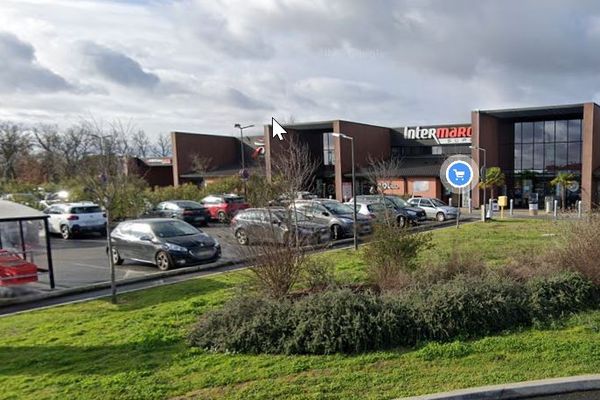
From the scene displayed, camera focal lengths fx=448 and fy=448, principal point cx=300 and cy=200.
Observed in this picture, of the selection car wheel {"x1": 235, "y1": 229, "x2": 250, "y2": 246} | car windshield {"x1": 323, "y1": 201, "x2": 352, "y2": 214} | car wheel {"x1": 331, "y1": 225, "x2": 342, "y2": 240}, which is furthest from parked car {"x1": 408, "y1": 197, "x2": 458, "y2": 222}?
car wheel {"x1": 235, "y1": 229, "x2": 250, "y2": 246}

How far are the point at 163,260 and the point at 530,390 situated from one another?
32.2 ft

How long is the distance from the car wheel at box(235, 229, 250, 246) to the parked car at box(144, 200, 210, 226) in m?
17.1

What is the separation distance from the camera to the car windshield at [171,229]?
12641 mm

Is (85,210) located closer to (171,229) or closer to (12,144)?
(171,229)


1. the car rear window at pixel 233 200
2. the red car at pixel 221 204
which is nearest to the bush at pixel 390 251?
the red car at pixel 221 204

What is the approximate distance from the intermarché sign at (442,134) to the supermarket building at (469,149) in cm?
9

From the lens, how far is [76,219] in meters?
20.0

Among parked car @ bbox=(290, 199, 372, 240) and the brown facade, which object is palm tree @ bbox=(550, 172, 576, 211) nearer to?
parked car @ bbox=(290, 199, 372, 240)

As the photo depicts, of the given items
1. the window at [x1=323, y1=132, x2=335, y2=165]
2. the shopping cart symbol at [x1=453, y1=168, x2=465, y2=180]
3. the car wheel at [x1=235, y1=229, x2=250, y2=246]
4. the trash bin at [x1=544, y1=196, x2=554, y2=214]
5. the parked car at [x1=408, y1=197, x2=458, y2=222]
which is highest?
the window at [x1=323, y1=132, x2=335, y2=165]

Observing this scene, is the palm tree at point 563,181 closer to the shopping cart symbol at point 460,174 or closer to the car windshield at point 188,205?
the shopping cart symbol at point 460,174

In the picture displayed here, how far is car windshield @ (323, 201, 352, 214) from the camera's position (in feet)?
63.7

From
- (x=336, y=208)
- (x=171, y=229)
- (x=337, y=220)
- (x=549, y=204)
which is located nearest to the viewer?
(x=171, y=229)

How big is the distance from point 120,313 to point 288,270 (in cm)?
296

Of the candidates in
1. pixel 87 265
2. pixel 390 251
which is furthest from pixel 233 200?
pixel 390 251
